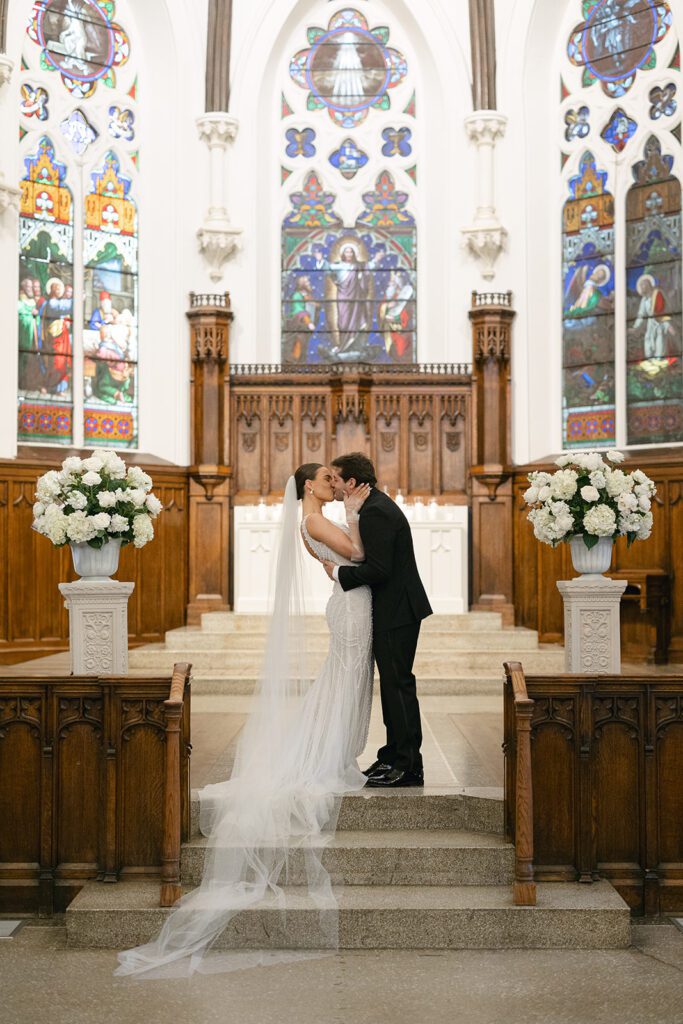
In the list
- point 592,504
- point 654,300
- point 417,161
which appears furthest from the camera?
point 417,161

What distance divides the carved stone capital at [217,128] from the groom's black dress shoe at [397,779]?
30.2 feet

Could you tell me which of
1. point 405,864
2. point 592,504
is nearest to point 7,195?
point 592,504

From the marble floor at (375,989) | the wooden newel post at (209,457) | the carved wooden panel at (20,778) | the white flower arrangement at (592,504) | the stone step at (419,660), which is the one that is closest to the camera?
the marble floor at (375,989)

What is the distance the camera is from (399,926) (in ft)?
17.4

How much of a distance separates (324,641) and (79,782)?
18.7 ft

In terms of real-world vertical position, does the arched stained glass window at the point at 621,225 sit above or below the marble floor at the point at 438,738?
above

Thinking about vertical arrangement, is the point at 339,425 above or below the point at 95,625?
above

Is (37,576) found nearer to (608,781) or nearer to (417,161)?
(417,161)

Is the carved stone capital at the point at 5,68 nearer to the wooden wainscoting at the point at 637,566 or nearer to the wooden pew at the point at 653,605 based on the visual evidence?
the wooden wainscoting at the point at 637,566

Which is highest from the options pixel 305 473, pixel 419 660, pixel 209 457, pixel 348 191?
pixel 348 191

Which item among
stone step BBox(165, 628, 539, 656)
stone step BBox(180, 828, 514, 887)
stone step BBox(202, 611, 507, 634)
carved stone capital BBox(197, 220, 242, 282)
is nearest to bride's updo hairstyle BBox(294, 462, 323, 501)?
stone step BBox(180, 828, 514, 887)

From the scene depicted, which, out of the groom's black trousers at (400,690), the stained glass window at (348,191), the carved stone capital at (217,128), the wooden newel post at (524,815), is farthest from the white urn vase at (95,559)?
the carved stone capital at (217,128)

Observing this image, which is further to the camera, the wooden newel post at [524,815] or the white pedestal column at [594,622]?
the white pedestal column at [594,622]

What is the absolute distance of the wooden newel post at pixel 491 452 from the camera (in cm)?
1316
